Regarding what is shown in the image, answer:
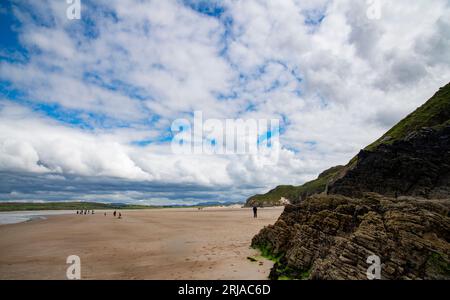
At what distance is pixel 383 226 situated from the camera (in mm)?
Answer: 11578

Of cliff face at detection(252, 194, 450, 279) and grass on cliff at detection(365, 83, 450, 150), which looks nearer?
cliff face at detection(252, 194, 450, 279)

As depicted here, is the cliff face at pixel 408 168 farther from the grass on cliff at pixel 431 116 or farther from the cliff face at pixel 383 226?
the grass on cliff at pixel 431 116

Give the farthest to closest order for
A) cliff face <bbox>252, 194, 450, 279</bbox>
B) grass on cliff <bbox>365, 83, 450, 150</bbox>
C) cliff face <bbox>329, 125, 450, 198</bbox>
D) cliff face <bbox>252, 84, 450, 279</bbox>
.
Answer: grass on cliff <bbox>365, 83, 450, 150</bbox> < cliff face <bbox>329, 125, 450, 198</bbox> < cliff face <bbox>252, 84, 450, 279</bbox> < cliff face <bbox>252, 194, 450, 279</bbox>

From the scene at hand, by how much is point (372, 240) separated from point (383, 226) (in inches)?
37.1

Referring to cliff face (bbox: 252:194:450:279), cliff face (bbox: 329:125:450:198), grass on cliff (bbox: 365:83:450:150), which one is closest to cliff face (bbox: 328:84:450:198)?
cliff face (bbox: 329:125:450:198)

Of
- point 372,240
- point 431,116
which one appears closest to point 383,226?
point 372,240

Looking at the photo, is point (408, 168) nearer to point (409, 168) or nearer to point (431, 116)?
point (409, 168)

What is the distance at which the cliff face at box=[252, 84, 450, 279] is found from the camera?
1007 cm

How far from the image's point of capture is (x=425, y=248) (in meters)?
9.88

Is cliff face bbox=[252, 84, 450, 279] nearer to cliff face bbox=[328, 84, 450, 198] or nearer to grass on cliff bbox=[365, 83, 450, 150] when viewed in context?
cliff face bbox=[328, 84, 450, 198]

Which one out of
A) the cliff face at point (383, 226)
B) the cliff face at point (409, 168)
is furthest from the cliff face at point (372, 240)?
the cliff face at point (409, 168)

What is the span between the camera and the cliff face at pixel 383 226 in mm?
10070

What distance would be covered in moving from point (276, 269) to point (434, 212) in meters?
8.16
